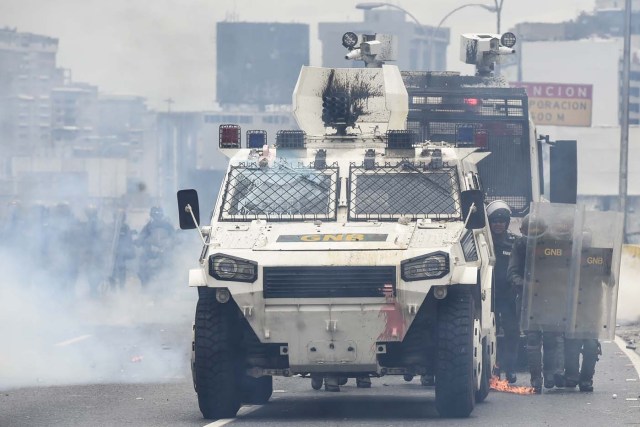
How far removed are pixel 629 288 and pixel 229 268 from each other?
18.0m

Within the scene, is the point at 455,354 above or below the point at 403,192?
below

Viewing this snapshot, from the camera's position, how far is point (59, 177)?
4603 cm

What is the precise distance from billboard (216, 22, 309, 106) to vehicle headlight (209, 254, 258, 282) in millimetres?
129525

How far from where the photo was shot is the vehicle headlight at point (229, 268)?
44.9 feet

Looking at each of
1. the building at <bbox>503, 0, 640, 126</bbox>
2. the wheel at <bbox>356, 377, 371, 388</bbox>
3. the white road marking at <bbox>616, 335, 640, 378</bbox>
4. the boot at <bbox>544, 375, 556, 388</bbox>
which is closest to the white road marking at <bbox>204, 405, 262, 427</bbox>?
the wheel at <bbox>356, 377, 371, 388</bbox>

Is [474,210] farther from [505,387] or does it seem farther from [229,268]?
[505,387]

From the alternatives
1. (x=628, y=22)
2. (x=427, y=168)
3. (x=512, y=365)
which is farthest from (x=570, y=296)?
(x=628, y=22)

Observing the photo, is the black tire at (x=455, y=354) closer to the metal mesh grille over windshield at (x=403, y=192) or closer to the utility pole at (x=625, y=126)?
the metal mesh grille over windshield at (x=403, y=192)

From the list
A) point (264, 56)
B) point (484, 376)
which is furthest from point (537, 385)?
point (264, 56)

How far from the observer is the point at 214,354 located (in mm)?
13859

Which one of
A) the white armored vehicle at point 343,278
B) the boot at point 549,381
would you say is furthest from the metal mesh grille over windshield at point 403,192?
the boot at point 549,381

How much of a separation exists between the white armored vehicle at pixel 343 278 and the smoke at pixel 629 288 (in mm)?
13266

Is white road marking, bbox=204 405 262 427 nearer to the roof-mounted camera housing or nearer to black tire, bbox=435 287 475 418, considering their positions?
black tire, bbox=435 287 475 418

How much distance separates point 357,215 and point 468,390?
1931 millimetres
